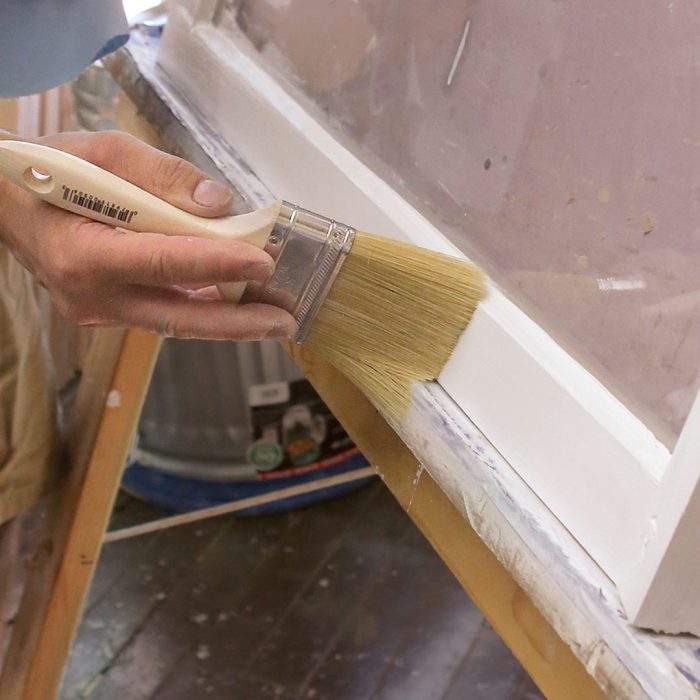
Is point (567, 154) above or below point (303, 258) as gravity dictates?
above

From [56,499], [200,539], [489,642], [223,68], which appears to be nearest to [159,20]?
[223,68]

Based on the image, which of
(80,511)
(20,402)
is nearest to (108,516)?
(80,511)

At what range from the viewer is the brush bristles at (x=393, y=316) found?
0.40m

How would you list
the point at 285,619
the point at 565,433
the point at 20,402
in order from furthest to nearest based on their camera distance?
1. the point at 285,619
2. the point at 20,402
3. the point at 565,433

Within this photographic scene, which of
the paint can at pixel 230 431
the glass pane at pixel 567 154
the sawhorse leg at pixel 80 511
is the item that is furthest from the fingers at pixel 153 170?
the paint can at pixel 230 431

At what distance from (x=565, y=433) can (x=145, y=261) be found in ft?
0.70

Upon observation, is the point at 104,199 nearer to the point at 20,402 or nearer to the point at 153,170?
the point at 153,170

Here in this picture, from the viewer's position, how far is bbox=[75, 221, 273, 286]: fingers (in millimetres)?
379

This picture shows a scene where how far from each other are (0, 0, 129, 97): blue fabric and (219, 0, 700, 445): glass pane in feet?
0.75

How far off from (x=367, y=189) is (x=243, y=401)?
78cm

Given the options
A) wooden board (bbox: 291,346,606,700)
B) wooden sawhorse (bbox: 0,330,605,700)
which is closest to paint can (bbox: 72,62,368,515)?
wooden sawhorse (bbox: 0,330,605,700)

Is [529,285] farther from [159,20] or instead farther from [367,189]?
[159,20]

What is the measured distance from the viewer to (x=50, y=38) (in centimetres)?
58

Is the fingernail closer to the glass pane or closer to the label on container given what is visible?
the glass pane
